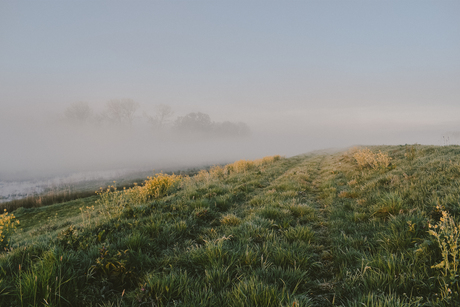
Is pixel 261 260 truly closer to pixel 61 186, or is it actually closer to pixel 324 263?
pixel 324 263

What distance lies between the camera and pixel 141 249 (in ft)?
11.5

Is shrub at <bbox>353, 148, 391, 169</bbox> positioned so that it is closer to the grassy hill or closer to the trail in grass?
the grassy hill

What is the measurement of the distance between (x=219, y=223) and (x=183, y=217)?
100 cm

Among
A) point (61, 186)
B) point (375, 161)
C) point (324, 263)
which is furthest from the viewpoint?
point (61, 186)

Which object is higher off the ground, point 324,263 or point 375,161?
point 375,161

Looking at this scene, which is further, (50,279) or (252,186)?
(252,186)

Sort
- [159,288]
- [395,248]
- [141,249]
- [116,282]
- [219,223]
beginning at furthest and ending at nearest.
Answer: [219,223]
[141,249]
[395,248]
[116,282]
[159,288]

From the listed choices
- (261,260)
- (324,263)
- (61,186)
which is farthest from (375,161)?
(61,186)

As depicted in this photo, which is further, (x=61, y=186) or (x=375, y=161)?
(x=61, y=186)

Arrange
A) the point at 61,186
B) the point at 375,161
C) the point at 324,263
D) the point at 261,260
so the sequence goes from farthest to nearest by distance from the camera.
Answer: the point at 61,186, the point at 375,161, the point at 324,263, the point at 261,260

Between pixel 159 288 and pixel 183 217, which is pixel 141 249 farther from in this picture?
pixel 183 217

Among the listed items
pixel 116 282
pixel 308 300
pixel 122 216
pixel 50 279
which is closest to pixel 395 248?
pixel 308 300

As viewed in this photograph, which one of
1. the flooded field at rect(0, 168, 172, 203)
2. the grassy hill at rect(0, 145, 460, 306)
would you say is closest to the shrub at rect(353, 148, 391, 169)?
the grassy hill at rect(0, 145, 460, 306)

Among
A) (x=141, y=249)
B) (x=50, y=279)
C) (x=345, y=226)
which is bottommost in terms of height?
(x=345, y=226)
